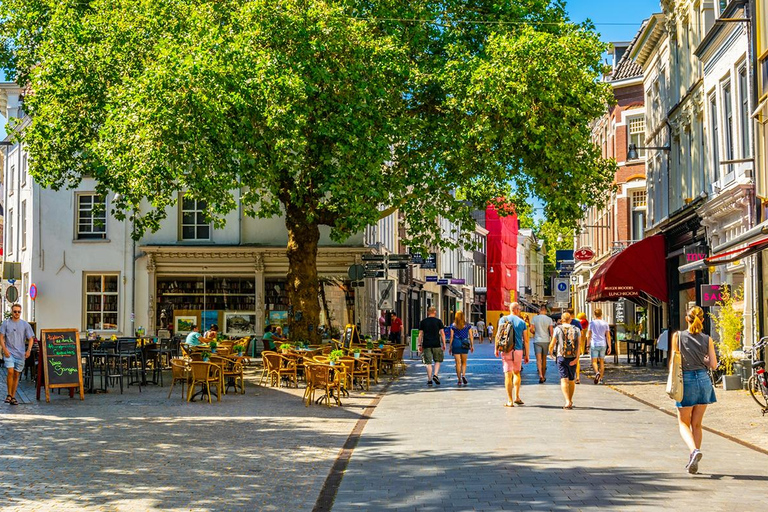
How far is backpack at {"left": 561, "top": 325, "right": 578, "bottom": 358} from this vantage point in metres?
17.7

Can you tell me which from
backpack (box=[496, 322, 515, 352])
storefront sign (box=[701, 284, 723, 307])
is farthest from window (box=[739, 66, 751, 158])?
backpack (box=[496, 322, 515, 352])

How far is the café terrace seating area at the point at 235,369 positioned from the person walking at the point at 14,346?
6.63ft

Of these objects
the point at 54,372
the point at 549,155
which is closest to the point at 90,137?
the point at 54,372

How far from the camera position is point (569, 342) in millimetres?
17844

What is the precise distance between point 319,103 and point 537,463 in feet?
49.2

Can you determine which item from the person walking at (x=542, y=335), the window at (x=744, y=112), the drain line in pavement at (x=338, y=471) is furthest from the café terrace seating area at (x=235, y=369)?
the window at (x=744, y=112)

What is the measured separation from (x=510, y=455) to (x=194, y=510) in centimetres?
426

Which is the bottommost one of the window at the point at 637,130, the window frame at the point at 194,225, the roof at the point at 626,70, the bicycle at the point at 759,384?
the bicycle at the point at 759,384

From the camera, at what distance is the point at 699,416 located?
10750mm

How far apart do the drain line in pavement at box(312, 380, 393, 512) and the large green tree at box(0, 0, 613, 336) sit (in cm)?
903

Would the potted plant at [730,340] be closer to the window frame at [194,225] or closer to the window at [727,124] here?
the window at [727,124]

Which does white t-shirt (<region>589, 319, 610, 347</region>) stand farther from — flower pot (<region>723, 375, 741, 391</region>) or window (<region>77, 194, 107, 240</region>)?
window (<region>77, 194, 107, 240</region>)

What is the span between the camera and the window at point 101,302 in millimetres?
38594

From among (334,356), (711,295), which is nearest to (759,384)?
(334,356)
